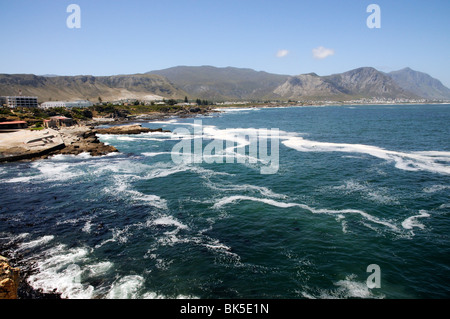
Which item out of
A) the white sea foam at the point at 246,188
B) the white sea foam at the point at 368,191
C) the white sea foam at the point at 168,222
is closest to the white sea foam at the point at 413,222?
the white sea foam at the point at 368,191

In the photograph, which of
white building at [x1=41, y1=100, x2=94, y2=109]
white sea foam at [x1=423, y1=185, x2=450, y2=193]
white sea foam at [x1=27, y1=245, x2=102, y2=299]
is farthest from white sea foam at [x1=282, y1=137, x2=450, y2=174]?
white building at [x1=41, y1=100, x2=94, y2=109]

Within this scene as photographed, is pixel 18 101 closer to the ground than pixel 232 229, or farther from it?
farther from it

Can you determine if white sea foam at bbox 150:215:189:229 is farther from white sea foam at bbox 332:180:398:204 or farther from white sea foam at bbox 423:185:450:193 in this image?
white sea foam at bbox 423:185:450:193

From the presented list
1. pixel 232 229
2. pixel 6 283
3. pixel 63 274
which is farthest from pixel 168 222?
pixel 6 283

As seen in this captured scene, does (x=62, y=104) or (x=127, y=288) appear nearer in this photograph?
(x=127, y=288)

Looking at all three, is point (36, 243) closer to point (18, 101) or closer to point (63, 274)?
point (63, 274)
